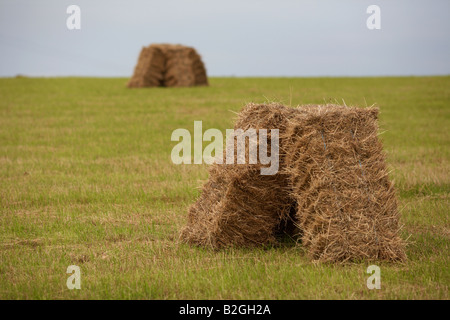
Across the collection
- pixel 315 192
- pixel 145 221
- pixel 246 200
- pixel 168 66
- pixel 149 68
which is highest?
pixel 168 66

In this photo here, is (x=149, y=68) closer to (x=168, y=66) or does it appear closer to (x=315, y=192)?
(x=168, y=66)

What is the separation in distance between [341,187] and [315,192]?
1.15ft

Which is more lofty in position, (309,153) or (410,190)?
(309,153)

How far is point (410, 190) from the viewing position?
1216 centimetres

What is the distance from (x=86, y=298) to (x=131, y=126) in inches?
658

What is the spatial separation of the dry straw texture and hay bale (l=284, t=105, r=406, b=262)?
0.01 meters

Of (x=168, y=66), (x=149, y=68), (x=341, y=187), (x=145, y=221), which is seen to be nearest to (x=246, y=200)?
(x=341, y=187)

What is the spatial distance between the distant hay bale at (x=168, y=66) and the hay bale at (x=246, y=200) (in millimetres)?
31391

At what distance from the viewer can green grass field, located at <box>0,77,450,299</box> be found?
6660 millimetres

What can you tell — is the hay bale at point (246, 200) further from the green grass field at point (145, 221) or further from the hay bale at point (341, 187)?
the hay bale at point (341, 187)

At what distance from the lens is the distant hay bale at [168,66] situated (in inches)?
1532

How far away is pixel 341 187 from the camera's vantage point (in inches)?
293
